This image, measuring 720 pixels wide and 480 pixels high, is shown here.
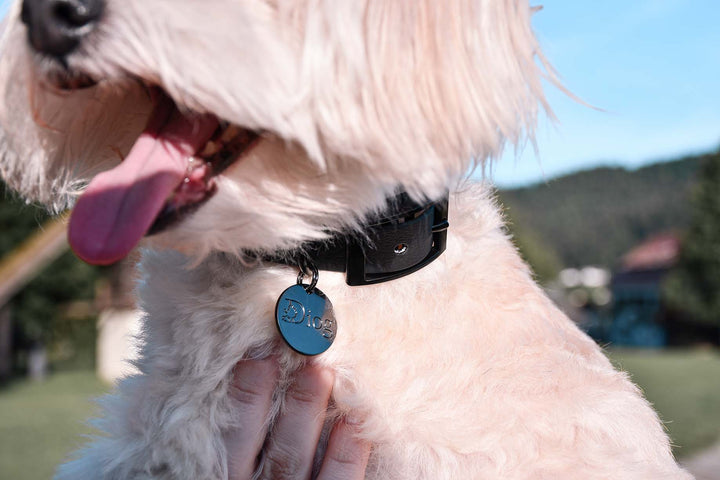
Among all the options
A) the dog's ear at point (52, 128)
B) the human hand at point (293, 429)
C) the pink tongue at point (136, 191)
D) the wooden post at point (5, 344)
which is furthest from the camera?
the wooden post at point (5, 344)

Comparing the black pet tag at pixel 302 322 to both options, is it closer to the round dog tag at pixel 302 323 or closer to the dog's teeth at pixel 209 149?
the round dog tag at pixel 302 323

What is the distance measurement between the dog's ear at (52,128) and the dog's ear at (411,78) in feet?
1.86

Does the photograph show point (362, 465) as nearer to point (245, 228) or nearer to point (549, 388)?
point (549, 388)

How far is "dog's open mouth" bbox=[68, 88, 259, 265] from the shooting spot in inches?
61.7

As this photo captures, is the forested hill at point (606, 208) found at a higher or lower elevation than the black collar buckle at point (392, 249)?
lower

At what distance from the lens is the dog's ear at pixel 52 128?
1681mm

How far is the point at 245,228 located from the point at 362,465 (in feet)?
2.30

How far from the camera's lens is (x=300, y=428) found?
6.05 ft

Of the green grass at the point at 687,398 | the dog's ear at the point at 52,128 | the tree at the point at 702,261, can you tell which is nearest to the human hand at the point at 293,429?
the dog's ear at the point at 52,128

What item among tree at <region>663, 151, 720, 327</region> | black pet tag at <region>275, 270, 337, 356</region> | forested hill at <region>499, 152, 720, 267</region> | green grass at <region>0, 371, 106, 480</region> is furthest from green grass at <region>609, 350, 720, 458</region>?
forested hill at <region>499, 152, 720, 267</region>

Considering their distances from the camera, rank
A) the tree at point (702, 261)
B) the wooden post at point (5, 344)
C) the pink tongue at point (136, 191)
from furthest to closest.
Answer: the tree at point (702, 261) → the wooden post at point (5, 344) → the pink tongue at point (136, 191)

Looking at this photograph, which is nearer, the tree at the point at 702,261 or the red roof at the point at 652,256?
the tree at the point at 702,261

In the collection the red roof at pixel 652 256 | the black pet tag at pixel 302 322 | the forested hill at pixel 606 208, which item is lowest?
the forested hill at pixel 606 208

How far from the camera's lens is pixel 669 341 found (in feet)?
167
